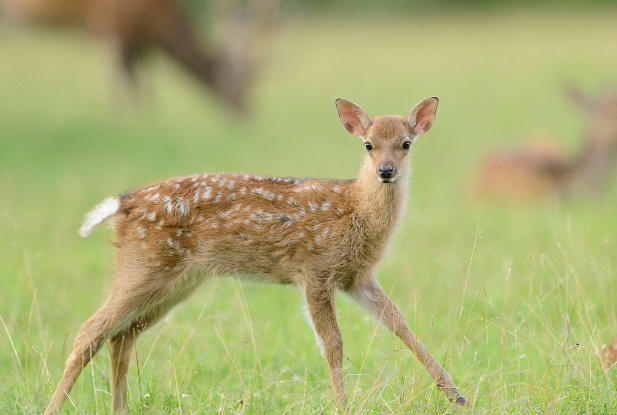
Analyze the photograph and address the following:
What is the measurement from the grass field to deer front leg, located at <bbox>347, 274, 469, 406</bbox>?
95mm

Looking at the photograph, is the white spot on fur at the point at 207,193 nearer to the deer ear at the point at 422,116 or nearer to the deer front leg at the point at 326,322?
the deer front leg at the point at 326,322

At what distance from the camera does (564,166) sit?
10641mm

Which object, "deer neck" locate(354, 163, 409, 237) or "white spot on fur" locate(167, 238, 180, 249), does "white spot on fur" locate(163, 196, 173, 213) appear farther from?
"deer neck" locate(354, 163, 409, 237)

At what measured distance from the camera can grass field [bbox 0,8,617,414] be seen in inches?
162

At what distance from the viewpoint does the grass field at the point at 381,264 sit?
13.5ft

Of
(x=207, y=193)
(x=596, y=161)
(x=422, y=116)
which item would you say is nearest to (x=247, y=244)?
(x=207, y=193)

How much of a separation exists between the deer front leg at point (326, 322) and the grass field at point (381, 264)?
119 millimetres

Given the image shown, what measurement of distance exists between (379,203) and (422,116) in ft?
1.86

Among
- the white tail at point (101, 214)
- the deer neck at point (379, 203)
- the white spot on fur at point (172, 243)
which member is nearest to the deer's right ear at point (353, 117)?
the deer neck at point (379, 203)

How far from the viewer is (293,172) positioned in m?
10.7

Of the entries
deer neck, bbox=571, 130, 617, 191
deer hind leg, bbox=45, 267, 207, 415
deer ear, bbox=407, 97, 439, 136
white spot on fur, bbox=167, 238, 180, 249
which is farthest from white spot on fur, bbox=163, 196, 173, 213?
deer neck, bbox=571, 130, 617, 191

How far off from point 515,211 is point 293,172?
8.81 ft

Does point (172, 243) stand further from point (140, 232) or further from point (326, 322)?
point (326, 322)

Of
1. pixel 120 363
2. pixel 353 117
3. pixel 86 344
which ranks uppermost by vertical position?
pixel 353 117
